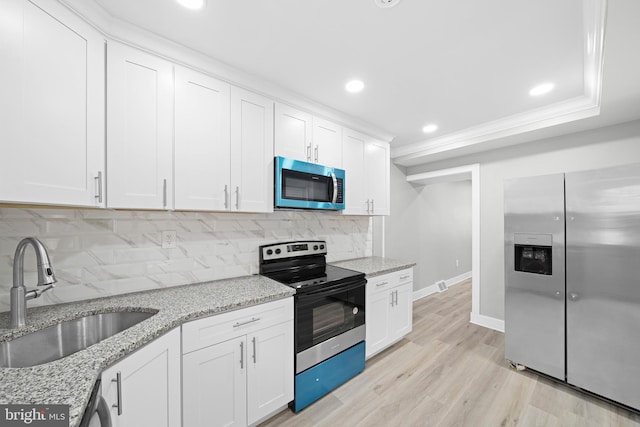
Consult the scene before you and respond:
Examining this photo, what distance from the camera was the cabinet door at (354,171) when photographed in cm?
269

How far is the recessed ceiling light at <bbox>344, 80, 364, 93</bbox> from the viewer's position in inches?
80.5

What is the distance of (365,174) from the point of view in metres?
2.89

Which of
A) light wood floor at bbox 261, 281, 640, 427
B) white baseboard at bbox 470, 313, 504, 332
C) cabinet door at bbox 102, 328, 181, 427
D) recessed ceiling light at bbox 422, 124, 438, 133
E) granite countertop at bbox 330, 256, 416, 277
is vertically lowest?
light wood floor at bbox 261, 281, 640, 427

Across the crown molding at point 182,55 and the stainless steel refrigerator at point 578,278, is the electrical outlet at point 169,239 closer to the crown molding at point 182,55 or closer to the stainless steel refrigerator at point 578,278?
the crown molding at point 182,55

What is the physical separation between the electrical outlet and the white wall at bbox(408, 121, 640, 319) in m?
3.61

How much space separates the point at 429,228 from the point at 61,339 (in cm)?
481

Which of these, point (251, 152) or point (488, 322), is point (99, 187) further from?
point (488, 322)

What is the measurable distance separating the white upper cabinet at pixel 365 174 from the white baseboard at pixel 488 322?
1.94 meters

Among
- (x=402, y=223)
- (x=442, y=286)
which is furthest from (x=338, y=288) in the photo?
(x=442, y=286)

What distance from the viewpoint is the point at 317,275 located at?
2250 millimetres

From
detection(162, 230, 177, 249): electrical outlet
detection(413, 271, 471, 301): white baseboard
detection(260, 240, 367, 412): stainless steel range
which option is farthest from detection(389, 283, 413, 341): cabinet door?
detection(162, 230, 177, 249): electrical outlet

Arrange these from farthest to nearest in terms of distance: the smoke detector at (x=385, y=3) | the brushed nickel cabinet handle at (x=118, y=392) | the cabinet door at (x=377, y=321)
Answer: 1. the cabinet door at (x=377, y=321)
2. the smoke detector at (x=385, y=3)
3. the brushed nickel cabinet handle at (x=118, y=392)

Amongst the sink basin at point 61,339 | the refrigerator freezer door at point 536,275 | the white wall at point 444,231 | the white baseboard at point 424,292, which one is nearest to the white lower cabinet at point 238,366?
the sink basin at point 61,339

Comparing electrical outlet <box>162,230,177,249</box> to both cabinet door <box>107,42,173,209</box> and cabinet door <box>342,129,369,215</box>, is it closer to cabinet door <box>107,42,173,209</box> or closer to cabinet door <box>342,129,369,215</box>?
cabinet door <box>107,42,173,209</box>
